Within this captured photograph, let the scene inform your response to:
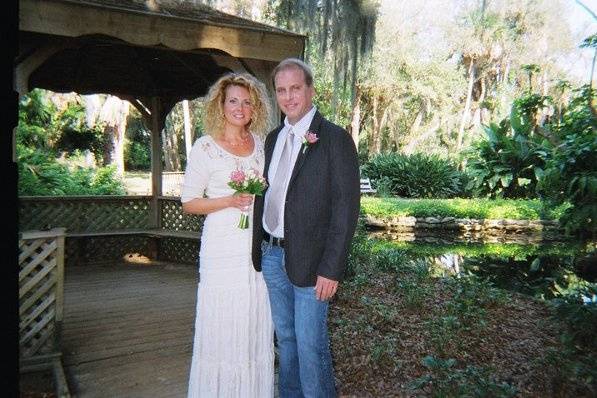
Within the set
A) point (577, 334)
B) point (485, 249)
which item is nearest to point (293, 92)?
point (577, 334)

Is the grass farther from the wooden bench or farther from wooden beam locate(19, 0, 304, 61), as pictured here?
wooden beam locate(19, 0, 304, 61)

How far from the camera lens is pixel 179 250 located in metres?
8.34

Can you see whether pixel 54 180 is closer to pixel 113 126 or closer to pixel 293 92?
pixel 113 126

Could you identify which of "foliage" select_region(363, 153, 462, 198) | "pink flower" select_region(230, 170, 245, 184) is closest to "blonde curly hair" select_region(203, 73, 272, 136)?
"pink flower" select_region(230, 170, 245, 184)

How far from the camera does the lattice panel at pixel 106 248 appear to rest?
7969 millimetres

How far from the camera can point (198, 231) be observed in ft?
26.9

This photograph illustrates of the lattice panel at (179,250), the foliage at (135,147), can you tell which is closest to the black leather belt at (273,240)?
the lattice panel at (179,250)

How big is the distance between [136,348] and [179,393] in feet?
3.54

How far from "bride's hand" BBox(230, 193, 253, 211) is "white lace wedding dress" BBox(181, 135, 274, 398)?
127mm

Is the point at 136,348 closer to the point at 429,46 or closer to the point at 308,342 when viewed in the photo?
the point at 308,342

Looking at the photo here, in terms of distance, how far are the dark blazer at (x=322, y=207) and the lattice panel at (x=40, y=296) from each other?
2575mm

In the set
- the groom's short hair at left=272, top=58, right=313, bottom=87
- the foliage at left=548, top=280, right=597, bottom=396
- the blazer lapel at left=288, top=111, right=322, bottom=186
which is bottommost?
the foliage at left=548, top=280, right=597, bottom=396

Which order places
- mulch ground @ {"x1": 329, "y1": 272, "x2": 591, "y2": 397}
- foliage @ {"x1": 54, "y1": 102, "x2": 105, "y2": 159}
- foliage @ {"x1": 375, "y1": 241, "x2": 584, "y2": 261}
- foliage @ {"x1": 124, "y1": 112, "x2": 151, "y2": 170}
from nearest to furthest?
mulch ground @ {"x1": 329, "y1": 272, "x2": 591, "y2": 397} < foliage @ {"x1": 375, "y1": 241, "x2": 584, "y2": 261} < foliage @ {"x1": 54, "y1": 102, "x2": 105, "y2": 159} < foliage @ {"x1": 124, "y1": 112, "x2": 151, "y2": 170}

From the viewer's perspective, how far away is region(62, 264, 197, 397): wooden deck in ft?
12.0
